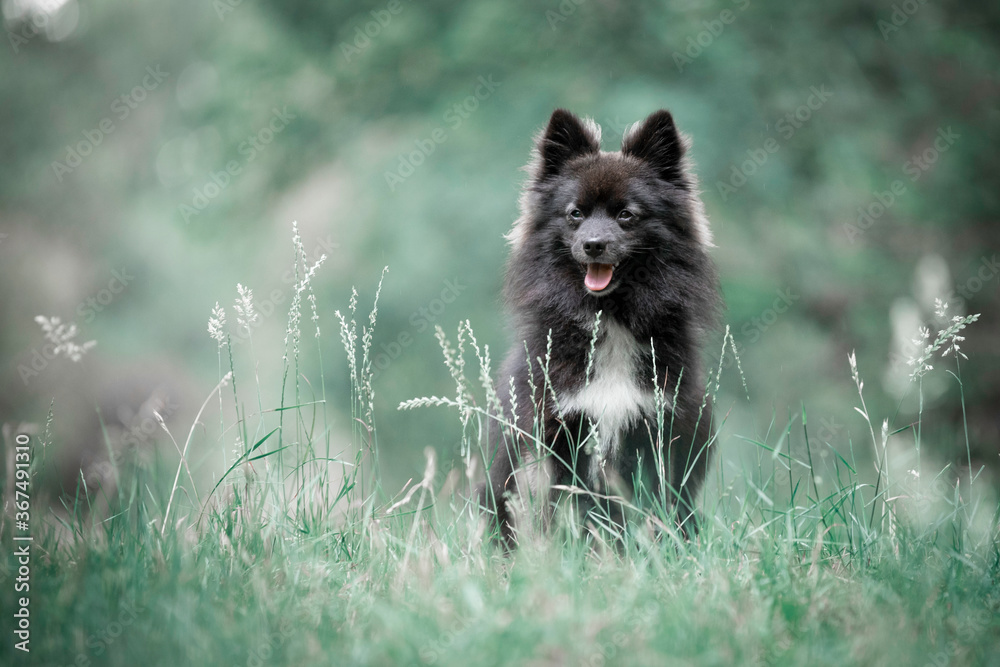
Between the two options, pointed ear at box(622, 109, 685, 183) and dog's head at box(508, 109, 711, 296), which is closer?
dog's head at box(508, 109, 711, 296)

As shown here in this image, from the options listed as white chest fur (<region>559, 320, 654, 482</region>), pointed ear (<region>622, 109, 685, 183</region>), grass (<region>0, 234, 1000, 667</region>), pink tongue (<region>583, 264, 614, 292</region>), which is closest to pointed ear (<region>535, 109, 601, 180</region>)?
pointed ear (<region>622, 109, 685, 183</region>)

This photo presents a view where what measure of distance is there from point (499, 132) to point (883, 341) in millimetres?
4433

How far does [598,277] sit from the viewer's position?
422 centimetres

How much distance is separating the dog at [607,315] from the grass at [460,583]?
1.23ft

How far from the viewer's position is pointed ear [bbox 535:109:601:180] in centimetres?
470

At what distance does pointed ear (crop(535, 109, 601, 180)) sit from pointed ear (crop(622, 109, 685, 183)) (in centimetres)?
23

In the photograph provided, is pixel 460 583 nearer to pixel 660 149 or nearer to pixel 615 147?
pixel 660 149

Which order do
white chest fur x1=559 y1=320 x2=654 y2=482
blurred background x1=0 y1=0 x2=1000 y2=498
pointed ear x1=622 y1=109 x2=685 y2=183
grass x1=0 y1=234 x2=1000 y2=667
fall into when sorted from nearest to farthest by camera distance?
grass x1=0 y1=234 x2=1000 y2=667 < white chest fur x1=559 y1=320 x2=654 y2=482 < pointed ear x1=622 y1=109 x2=685 y2=183 < blurred background x1=0 y1=0 x2=1000 y2=498

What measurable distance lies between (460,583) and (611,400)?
5.05 ft

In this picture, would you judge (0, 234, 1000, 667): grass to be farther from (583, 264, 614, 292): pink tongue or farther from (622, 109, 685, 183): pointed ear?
(622, 109, 685, 183): pointed ear

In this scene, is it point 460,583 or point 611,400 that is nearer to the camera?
point 460,583

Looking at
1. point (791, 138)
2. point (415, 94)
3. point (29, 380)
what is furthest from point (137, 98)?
point (791, 138)

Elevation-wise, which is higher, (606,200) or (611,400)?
(606,200)

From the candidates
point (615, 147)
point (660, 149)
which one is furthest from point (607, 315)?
point (615, 147)
